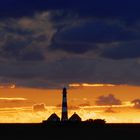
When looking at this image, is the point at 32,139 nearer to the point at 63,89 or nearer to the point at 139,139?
the point at 139,139

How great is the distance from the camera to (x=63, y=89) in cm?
18038

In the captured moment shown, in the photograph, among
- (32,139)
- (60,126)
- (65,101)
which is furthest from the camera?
(60,126)

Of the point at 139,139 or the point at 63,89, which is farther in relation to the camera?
the point at 63,89

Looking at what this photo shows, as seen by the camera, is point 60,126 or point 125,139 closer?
point 125,139

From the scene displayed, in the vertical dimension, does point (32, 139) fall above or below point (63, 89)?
below

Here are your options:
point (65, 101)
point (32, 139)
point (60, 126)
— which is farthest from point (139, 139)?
point (60, 126)

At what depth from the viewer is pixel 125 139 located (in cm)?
11012

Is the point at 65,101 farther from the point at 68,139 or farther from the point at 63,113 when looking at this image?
the point at 68,139

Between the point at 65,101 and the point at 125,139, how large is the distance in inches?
2623

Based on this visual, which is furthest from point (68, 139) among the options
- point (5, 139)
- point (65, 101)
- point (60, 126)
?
point (60, 126)

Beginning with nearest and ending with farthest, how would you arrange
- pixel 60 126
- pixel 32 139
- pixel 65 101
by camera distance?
pixel 32 139
pixel 65 101
pixel 60 126

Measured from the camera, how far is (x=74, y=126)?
19762 cm

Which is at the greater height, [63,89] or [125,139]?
[63,89]

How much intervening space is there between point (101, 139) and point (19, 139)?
45.5 ft
